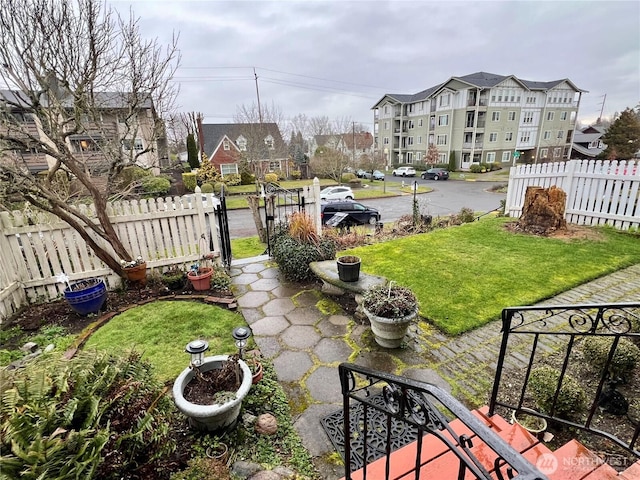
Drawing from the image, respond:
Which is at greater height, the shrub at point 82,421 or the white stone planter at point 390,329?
the shrub at point 82,421

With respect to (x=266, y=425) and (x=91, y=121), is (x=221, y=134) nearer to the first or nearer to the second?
(x=91, y=121)

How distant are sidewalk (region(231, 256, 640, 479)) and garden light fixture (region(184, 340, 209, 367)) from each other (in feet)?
3.15

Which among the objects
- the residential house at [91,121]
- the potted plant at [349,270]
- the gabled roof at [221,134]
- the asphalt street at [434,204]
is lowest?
the asphalt street at [434,204]

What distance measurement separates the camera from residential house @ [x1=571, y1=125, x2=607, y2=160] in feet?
125

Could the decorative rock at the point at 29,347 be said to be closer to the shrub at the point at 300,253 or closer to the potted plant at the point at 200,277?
the potted plant at the point at 200,277

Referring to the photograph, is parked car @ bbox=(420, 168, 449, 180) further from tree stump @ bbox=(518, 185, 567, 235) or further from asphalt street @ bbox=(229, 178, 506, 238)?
tree stump @ bbox=(518, 185, 567, 235)

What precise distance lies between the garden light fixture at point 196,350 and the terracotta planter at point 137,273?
3.45 meters

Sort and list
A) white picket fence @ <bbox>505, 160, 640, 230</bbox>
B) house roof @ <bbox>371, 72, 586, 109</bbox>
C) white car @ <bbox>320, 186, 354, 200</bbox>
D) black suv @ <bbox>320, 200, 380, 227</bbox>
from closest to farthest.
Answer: white picket fence @ <bbox>505, 160, 640, 230</bbox> < black suv @ <bbox>320, 200, 380, 227</bbox> < white car @ <bbox>320, 186, 354, 200</bbox> < house roof @ <bbox>371, 72, 586, 109</bbox>

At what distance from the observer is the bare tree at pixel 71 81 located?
4.01 metres

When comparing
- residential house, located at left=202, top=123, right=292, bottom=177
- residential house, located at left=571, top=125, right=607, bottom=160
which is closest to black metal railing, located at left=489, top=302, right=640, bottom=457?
residential house, located at left=202, top=123, right=292, bottom=177

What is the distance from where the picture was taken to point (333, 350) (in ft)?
11.7

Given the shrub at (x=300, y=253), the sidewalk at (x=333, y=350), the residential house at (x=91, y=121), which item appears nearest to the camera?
the sidewalk at (x=333, y=350)

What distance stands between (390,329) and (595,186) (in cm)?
797

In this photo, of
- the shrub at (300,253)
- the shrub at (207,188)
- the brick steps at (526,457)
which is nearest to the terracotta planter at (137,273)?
the shrub at (300,253)
